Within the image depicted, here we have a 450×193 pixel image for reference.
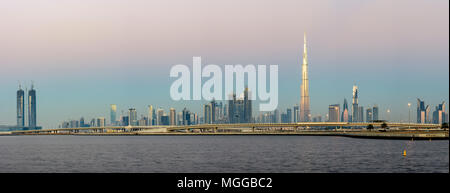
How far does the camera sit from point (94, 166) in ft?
213

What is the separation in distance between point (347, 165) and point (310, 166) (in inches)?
170
